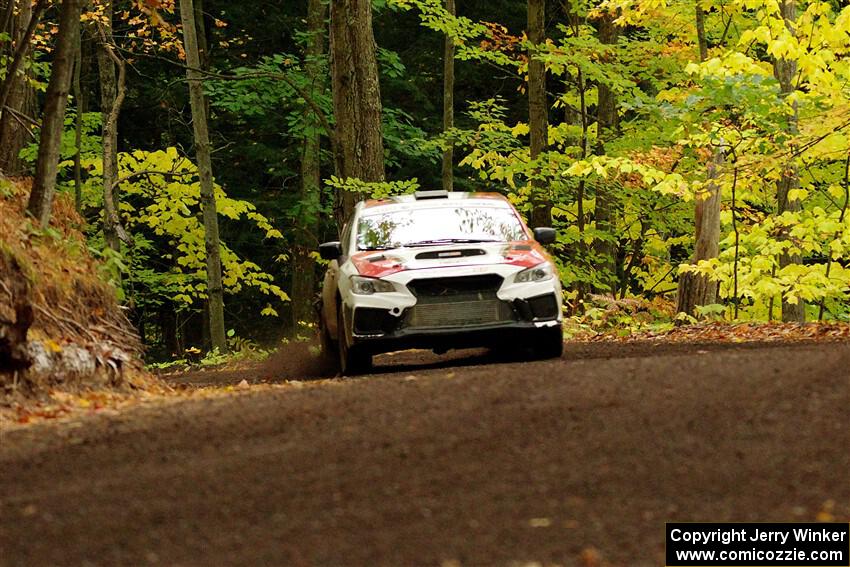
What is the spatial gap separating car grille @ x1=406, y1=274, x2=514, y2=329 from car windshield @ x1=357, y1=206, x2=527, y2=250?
918 millimetres

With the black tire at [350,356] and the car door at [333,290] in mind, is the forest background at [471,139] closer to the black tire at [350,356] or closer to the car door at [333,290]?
the car door at [333,290]

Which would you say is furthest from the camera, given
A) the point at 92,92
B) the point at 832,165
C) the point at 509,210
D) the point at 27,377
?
the point at 92,92

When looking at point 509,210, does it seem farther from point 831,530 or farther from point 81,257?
point 831,530

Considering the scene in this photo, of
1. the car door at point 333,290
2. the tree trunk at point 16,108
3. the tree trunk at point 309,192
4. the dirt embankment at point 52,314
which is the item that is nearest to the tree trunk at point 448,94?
the tree trunk at point 309,192

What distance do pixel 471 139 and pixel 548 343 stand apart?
11931 mm

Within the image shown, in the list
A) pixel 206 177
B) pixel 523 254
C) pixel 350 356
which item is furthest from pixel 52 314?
pixel 206 177

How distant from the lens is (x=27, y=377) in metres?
9.19

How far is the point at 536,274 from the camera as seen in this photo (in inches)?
459

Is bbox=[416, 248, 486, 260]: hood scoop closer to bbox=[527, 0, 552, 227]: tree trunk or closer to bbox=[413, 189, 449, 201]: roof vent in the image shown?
bbox=[413, 189, 449, 201]: roof vent

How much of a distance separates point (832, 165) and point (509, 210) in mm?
13195

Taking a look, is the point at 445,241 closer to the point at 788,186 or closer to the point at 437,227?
the point at 437,227

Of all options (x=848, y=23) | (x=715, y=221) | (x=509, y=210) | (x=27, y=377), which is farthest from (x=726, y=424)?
(x=715, y=221)

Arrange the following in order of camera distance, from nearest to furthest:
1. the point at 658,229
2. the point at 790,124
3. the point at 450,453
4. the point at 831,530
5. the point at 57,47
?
the point at 831,530 → the point at 450,453 → the point at 57,47 → the point at 790,124 → the point at 658,229

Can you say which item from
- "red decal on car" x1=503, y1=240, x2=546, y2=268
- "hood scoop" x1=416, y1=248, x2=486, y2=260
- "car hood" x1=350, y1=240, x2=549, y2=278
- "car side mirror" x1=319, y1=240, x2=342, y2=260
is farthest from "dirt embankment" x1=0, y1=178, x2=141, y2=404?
"red decal on car" x1=503, y1=240, x2=546, y2=268
